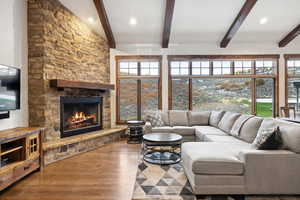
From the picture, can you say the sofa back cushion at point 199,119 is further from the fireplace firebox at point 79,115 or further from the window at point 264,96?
the fireplace firebox at point 79,115

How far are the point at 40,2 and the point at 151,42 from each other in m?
3.05

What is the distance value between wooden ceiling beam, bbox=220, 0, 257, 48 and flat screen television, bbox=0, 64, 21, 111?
16.0 feet

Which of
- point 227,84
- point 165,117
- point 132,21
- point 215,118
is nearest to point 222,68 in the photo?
point 227,84

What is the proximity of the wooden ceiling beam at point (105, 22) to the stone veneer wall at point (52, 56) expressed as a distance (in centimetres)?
49

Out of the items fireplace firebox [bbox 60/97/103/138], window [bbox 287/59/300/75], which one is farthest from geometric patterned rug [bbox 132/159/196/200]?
window [bbox 287/59/300/75]

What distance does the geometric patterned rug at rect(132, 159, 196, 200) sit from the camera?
7.30ft

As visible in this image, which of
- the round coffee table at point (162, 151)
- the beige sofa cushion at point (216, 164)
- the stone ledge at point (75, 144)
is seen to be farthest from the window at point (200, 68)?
the beige sofa cushion at point (216, 164)

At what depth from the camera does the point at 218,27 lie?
4.95 m

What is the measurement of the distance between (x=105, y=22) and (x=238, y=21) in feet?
11.1

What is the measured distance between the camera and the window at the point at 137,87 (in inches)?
224

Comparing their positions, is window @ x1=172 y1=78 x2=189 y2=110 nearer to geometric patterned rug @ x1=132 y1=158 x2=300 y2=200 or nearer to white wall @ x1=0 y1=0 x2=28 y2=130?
geometric patterned rug @ x1=132 y1=158 x2=300 y2=200

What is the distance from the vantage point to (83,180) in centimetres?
267

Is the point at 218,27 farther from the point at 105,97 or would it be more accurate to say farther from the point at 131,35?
the point at 105,97

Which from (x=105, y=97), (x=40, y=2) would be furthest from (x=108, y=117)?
(x=40, y=2)
